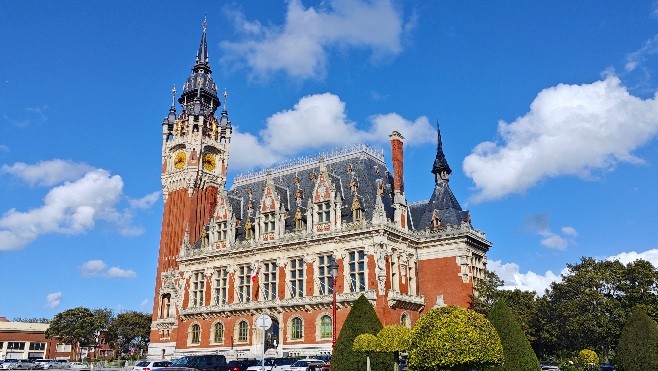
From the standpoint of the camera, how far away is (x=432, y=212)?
56.8 m

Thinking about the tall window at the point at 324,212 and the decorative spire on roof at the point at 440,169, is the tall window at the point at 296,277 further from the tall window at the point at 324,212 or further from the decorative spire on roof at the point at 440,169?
the decorative spire on roof at the point at 440,169

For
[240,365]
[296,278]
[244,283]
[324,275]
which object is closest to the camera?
[240,365]

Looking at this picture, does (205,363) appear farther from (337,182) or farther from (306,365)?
(337,182)

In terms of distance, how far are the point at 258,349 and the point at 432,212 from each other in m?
21.2

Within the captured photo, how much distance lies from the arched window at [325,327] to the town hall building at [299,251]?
11 centimetres

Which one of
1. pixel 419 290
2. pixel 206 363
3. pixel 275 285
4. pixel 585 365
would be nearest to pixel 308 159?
pixel 275 285

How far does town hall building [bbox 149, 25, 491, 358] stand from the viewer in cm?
5162

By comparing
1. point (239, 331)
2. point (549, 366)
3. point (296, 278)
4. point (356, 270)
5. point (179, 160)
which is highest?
point (179, 160)

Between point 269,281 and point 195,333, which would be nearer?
point 269,281

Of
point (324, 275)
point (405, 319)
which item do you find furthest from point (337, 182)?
point (405, 319)

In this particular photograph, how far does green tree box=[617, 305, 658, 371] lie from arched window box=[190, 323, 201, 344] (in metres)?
42.2

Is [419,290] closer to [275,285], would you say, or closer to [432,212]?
[432,212]

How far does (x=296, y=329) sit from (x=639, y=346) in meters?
30.5

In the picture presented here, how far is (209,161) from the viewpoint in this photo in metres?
69.8
